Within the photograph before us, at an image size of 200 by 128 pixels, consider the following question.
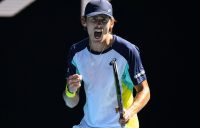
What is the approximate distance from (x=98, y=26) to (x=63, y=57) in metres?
2.25

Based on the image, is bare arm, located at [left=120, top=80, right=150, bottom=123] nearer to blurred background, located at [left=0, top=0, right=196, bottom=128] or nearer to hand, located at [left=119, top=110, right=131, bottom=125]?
hand, located at [left=119, top=110, right=131, bottom=125]

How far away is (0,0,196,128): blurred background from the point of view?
6.92 metres

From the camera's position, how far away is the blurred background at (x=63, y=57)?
692 cm

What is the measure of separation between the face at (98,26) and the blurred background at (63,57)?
1.99m

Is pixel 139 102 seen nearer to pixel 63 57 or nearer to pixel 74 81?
pixel 74 81

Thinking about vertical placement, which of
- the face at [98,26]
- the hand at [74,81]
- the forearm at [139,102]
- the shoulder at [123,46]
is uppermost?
the face at [98,26]

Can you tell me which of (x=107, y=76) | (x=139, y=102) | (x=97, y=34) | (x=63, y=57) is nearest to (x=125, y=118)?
(x=139, y=102)

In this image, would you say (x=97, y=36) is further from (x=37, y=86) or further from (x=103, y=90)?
(x=37, y=86)

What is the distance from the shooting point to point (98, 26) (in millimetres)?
4840

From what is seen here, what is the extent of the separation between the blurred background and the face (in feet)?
6.53

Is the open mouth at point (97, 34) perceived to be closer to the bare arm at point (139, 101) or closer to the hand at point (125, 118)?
the bare arm at point (139, 101)

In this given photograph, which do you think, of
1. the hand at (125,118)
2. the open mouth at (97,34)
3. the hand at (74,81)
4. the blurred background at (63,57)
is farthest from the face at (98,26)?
the blurred background at (63,57)

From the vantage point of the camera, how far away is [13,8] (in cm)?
702

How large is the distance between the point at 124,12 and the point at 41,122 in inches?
61.6
